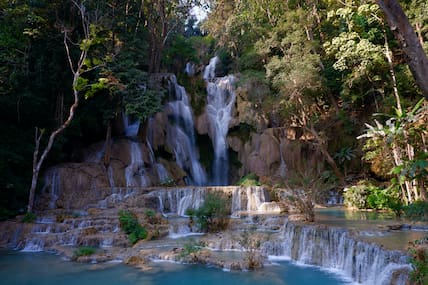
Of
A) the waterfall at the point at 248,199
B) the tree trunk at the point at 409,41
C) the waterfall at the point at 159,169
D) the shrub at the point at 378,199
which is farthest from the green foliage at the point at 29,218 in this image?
the tree trunk at the point at 409,41

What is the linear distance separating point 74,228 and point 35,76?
7.50 m

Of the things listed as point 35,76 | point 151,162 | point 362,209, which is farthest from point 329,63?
point 35,76

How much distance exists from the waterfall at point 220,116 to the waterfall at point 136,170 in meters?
4.54

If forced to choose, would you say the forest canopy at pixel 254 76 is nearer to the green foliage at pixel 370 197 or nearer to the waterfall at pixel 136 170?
the green foliage at pixel 370 197

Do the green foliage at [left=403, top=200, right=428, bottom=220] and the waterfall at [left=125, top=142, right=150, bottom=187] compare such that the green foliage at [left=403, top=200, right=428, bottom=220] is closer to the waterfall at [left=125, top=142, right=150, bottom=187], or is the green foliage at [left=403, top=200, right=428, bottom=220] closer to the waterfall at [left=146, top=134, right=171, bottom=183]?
the waterfall at [left=146, top=134, right=171, bottom=183]

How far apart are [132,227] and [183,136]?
36.7 ft

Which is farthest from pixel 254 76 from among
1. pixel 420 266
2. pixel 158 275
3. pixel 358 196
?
pixel 420 266

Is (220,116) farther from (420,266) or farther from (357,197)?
(420,266)

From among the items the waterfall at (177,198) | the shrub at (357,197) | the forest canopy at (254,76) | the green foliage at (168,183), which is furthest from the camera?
the green foliage at (168,183)

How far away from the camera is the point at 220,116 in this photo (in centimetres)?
2342

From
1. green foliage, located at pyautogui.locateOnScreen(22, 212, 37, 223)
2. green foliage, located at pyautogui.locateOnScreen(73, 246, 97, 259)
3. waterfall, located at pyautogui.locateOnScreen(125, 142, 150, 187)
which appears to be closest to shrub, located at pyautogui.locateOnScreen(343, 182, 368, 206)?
waterfall, located at pyautogui.locateOnScreen(125, 142, 150, 187)

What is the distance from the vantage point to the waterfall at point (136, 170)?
61.9 ft

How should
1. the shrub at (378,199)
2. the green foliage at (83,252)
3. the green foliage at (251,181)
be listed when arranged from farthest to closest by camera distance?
the green foliage at (251,181)
the shrub at (378,199)
the green foliage at (83,252)

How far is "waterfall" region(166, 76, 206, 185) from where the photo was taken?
2188 centimetres
